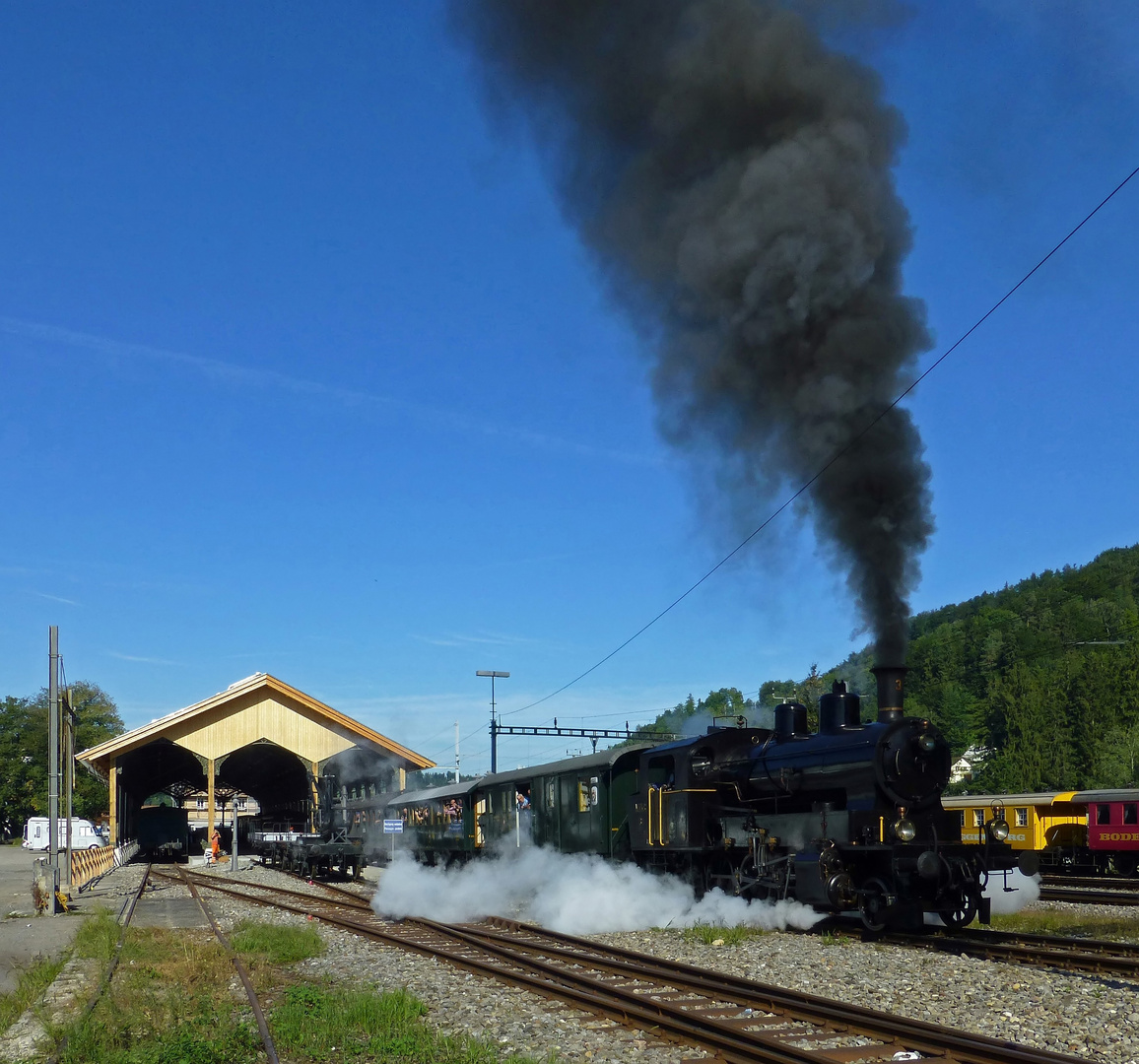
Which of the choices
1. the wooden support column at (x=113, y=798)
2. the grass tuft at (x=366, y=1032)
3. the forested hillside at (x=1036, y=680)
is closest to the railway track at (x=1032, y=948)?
the grass tuft at (x=366, y=1032)

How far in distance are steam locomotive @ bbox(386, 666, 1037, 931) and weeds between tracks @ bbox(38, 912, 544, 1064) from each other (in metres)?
5.80

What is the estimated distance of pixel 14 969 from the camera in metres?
13.0

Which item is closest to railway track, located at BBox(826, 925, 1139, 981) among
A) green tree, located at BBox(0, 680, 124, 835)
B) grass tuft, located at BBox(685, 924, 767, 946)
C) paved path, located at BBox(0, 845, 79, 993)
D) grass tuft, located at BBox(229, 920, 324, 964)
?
grass tuft, located at BBox(685, 924, 767, 946)

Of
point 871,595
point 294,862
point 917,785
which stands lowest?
point 294,862

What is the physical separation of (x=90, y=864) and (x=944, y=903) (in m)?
24.3

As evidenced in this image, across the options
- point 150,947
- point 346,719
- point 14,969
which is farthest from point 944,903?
point 346,719

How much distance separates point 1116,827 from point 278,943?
21.7 m

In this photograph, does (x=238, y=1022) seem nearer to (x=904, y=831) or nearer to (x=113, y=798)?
(x=904, y=831)

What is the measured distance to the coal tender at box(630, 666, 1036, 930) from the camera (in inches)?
511

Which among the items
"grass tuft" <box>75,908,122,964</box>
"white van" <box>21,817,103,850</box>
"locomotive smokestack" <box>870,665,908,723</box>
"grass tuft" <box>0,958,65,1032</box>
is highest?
"locomotive smokestack" <box>870,665,908,723</box>

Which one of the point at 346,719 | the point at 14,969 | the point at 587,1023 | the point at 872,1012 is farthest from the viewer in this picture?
the point at 346,719

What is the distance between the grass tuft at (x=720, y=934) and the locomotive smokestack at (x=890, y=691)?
3120mm

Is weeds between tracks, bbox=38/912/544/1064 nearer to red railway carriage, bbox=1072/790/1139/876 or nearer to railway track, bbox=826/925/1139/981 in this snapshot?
railway track, bbox=826/925/1139/981

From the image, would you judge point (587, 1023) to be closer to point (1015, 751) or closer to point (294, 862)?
point (294, 862)
